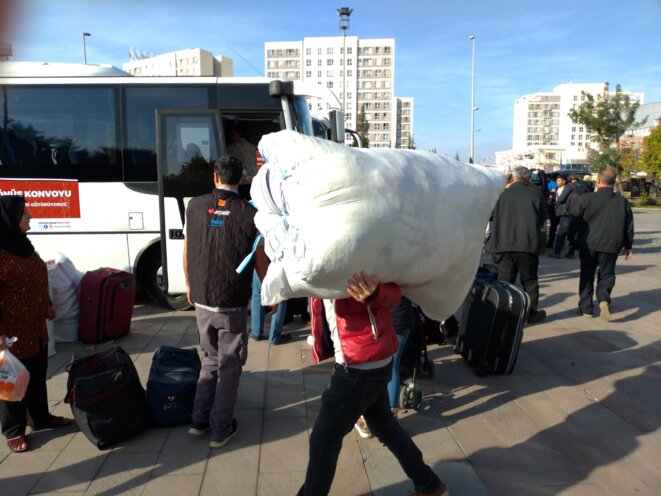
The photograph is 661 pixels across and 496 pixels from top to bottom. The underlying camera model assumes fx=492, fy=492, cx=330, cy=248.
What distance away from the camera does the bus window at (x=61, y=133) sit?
7.00 meters

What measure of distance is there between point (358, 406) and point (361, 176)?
3.92 feet

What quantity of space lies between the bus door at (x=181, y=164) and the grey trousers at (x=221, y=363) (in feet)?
11.4

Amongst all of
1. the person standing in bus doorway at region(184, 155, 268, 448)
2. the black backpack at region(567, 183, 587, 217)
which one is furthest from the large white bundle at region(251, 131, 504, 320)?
the black backpack at region(567, 183, 587, 217)

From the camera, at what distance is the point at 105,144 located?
7043 mm

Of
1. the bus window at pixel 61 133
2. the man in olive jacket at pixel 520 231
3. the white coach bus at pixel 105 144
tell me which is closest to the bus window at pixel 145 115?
the white coach bus at pixel 105 144

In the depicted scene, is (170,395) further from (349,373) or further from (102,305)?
(102,305)

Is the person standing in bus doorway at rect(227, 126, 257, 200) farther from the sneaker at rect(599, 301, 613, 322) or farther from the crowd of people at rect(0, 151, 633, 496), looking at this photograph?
the sneaker at rect(599, 301, 613, 322)

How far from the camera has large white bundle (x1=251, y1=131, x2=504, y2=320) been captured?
216cm

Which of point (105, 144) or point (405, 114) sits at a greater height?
point (405, 114)

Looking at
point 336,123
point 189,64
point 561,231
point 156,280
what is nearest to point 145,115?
point 156,280

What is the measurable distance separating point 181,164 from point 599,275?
20.0ft

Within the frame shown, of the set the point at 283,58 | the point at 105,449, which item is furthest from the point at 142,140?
the point at 283,58

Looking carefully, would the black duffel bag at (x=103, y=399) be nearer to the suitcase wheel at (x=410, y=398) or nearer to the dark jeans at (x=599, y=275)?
the suitcase wheel at (x=410, y=398)

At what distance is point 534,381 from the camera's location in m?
4.73
